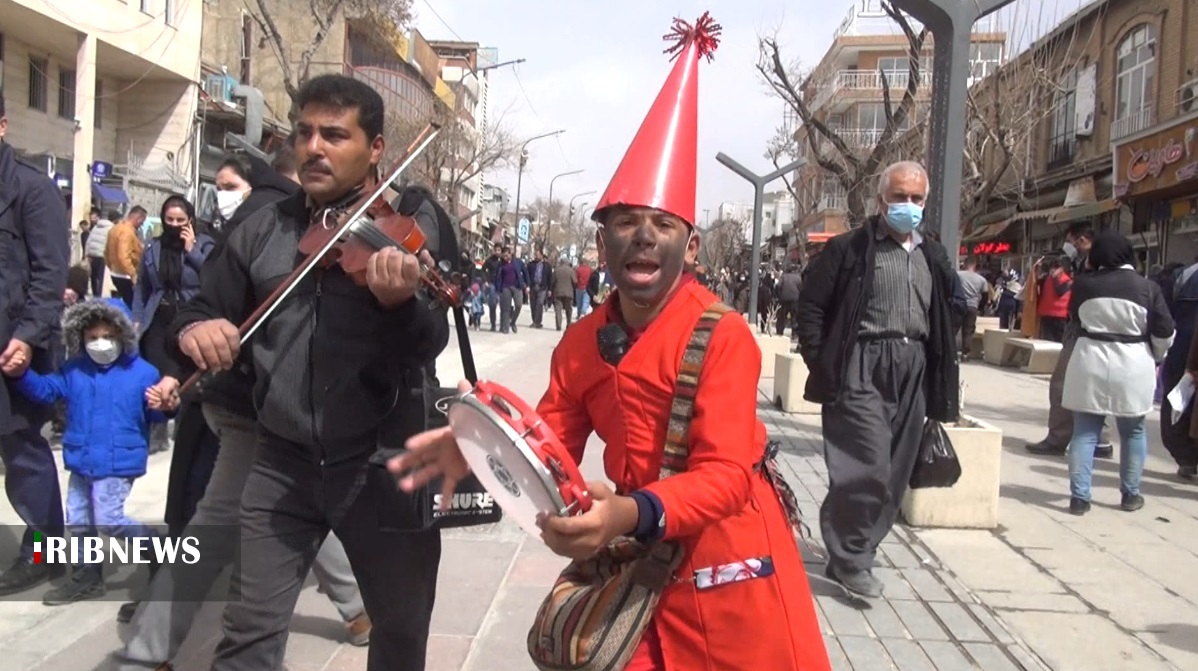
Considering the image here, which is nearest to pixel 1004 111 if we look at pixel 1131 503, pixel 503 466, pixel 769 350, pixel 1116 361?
pixel 769 350

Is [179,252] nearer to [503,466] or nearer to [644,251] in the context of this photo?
[644,251]

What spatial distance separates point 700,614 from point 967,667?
2.48 meters

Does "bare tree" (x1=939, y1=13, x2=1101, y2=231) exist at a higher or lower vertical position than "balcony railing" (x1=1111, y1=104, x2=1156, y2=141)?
lower

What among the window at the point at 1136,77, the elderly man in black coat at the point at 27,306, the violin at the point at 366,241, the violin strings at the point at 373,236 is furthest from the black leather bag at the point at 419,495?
the window at the point at 1136,77

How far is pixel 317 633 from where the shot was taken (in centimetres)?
408

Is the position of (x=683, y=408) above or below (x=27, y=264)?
below

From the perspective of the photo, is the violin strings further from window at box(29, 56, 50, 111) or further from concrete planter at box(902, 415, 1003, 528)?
window at box(29, 56, 50, 111)

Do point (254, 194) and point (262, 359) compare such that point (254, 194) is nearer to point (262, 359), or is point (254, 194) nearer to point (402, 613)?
point (262, 359)

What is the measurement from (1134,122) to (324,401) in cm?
2671

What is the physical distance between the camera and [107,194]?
2188cm

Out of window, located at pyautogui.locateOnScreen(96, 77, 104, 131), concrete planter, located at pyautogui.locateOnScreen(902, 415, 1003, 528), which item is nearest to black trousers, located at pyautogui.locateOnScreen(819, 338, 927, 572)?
concrete planter, located at pyautogui.locateOnScreen(902, 415, 1003, 528)

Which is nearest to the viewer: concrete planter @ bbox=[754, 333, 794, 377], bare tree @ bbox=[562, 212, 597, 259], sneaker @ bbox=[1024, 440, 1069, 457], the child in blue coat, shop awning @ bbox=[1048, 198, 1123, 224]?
the child in blue coat

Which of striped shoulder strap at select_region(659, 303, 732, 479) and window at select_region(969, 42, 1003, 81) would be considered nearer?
striped shoulder strap at select_region(659, 303, 732, 479)

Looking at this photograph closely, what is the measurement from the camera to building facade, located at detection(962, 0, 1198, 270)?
21.4 metres
